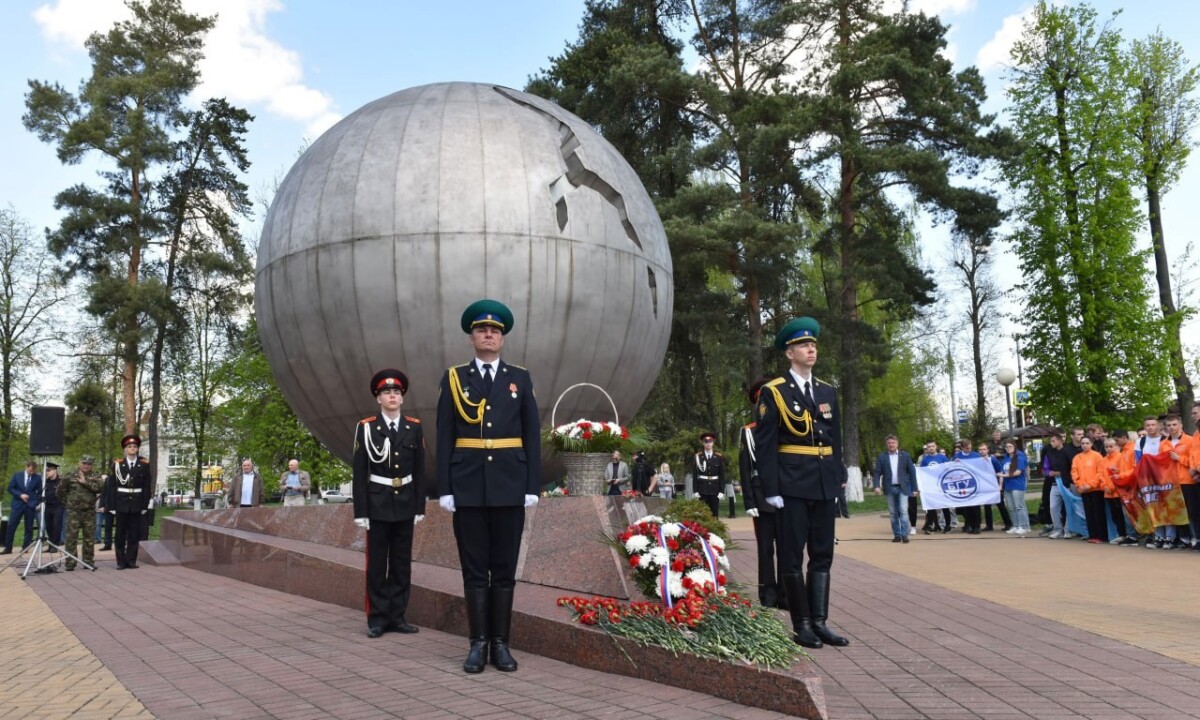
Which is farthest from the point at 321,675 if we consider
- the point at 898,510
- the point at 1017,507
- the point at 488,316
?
the point at 1017,507

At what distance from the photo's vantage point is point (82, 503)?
12.5 metres

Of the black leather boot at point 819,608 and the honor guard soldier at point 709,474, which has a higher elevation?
the honor guard soldier at point 709,474

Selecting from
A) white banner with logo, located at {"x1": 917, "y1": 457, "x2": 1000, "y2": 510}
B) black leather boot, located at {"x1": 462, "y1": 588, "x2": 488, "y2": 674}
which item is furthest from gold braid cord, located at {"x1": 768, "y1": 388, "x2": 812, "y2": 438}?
white banner with logo, located at {"x1": 917, "y1": 457, "x2": 1000, "y2": 510}

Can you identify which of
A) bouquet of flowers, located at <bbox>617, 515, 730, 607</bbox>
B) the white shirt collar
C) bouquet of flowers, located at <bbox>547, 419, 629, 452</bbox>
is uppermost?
the white shirt collar

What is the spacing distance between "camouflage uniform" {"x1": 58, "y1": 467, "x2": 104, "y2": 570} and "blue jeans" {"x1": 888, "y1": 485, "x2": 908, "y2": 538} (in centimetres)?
1117

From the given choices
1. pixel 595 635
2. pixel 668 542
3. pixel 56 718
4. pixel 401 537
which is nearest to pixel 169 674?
pixel 56 718

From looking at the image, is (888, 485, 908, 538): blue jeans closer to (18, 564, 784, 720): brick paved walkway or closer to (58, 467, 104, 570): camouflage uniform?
(18, 564, 784, 720): brick paved walkway

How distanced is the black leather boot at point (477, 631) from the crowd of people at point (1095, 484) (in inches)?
338

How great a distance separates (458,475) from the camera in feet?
16.1

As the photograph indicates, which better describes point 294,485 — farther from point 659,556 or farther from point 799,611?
point 799,611

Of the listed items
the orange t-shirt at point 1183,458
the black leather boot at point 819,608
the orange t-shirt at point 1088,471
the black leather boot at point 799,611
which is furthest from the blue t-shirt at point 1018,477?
the black leather boot at point 799,611

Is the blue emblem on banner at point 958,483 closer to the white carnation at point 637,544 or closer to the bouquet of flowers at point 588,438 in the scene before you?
the bouquet of flowers at point 588,438

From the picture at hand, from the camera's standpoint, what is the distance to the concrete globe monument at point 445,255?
29.0 feet

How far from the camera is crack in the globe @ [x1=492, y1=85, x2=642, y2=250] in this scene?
9.27m
